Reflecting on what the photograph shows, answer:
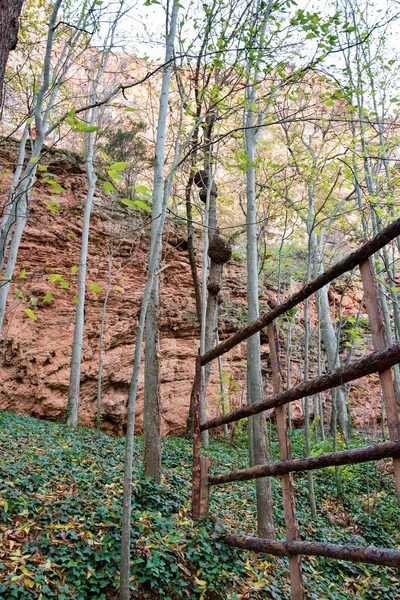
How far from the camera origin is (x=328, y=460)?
7.33 ft

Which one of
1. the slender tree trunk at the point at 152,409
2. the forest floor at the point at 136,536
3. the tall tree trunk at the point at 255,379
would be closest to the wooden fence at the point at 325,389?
the forest floor at the point at 136,536

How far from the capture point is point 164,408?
11.4 m

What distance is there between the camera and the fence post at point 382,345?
70.2 inches

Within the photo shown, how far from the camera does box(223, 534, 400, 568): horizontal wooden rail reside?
186 cm

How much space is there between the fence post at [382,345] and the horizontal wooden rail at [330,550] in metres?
0.33

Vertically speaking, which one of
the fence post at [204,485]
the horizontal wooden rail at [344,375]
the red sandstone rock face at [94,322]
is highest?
the red sandstone rock face at [94,322]

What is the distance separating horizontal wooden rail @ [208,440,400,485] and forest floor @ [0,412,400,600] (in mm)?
915

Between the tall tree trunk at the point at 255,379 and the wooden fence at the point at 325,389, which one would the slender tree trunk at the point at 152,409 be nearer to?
the tall tree trunk at the point at 255,379

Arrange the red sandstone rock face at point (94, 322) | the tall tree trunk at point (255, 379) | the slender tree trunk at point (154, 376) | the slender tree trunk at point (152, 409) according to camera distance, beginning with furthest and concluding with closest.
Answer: the red sandstone rock face at point (94, 322)
the slender tree trunk at point (152, 409)
the slender tree trunk at point (154, 376)
the tall tree trunk at point (255, 379)

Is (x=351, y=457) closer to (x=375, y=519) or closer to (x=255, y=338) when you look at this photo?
(x=255, y=338)

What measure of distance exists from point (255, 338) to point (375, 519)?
4447 millimetres

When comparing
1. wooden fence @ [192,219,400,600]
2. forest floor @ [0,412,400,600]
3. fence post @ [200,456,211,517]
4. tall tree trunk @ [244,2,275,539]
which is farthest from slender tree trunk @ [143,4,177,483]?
wooden fence @ [192,219,400,600]

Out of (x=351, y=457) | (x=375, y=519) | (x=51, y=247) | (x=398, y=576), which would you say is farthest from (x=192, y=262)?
(x=351, y=457)

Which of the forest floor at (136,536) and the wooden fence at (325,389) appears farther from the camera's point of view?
the forest floor at (136,536)
